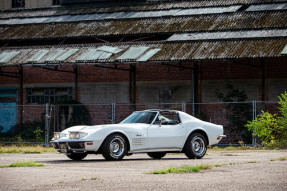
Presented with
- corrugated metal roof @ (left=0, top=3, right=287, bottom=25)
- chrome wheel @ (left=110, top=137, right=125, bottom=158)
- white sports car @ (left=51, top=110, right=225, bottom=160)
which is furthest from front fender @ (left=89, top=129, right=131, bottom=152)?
corrugated metal roof @ (left=0, top=3, right=287, bottom=25)

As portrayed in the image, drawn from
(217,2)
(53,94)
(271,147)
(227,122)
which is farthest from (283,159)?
(217,2)

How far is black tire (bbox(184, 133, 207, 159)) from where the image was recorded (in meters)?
13.9

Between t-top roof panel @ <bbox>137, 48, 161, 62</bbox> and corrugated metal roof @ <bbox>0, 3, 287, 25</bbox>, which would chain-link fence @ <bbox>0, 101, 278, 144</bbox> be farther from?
corrugated metal roof @ <bbox>0, 3, 287, 25</bbox>

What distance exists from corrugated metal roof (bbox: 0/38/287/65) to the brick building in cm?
4

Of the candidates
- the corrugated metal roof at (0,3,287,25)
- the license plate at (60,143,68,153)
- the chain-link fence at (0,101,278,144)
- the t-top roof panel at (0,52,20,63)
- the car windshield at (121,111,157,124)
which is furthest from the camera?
the corrugated metal roof at (0,3,287,25)

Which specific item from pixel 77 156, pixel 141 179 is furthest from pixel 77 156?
pixel 141 179

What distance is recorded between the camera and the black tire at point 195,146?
13.9 m

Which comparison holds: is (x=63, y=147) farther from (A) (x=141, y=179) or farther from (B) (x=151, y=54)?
(B) (x=151, y=54)

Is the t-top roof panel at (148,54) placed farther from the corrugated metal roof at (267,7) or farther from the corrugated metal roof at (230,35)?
the corrugated metal roof at (267,7)

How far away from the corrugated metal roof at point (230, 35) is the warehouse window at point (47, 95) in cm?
670

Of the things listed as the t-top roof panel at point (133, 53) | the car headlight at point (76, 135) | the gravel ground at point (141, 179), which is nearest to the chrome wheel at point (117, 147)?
the car headlight at point (76, 135)

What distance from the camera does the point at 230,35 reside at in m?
25.2

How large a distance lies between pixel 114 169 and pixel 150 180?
237 centimetres

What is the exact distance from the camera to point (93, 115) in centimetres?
2750
